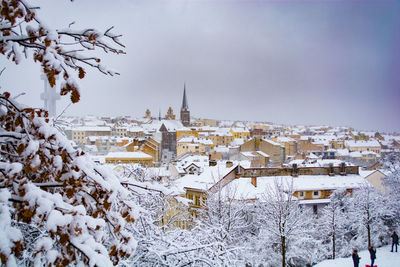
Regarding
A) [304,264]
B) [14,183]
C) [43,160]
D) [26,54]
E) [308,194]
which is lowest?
[304,264]

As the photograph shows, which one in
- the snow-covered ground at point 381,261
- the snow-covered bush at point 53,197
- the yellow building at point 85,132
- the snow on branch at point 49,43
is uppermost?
the snow on branch at point 49,43

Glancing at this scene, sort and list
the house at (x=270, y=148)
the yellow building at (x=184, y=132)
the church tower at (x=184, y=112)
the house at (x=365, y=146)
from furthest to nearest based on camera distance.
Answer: the church tower at (x=184, y=112), the yellow building at (x=184, y=132), the house at (x=365, y=146), the house at (x=270, y=148)

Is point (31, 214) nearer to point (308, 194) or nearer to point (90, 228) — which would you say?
point (90, 228)

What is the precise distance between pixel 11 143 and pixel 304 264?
22849mm

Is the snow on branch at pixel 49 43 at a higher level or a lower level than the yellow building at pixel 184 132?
higher

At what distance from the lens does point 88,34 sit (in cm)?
307

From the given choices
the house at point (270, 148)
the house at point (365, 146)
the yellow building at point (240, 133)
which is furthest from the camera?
the yellow building at point (240, 133)

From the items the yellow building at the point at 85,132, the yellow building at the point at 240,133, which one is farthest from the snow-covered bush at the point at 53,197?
the yellow building at the point at 240,133

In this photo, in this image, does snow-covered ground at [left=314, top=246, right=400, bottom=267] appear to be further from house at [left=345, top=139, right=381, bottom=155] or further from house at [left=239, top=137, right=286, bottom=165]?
house at [left=345, top=139, right=381, bottom=155]

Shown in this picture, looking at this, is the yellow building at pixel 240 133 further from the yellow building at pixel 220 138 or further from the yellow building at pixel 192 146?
the yellow building at pixel 192 146

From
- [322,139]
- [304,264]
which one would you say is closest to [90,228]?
[304,264]

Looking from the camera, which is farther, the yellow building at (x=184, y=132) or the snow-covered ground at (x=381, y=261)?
the yellow building at (x=184, y=132)

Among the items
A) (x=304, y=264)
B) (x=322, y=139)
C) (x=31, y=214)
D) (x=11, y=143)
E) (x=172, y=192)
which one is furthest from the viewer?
(x=322, y=139)

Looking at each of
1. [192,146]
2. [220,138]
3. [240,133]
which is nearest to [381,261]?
[192,146]
